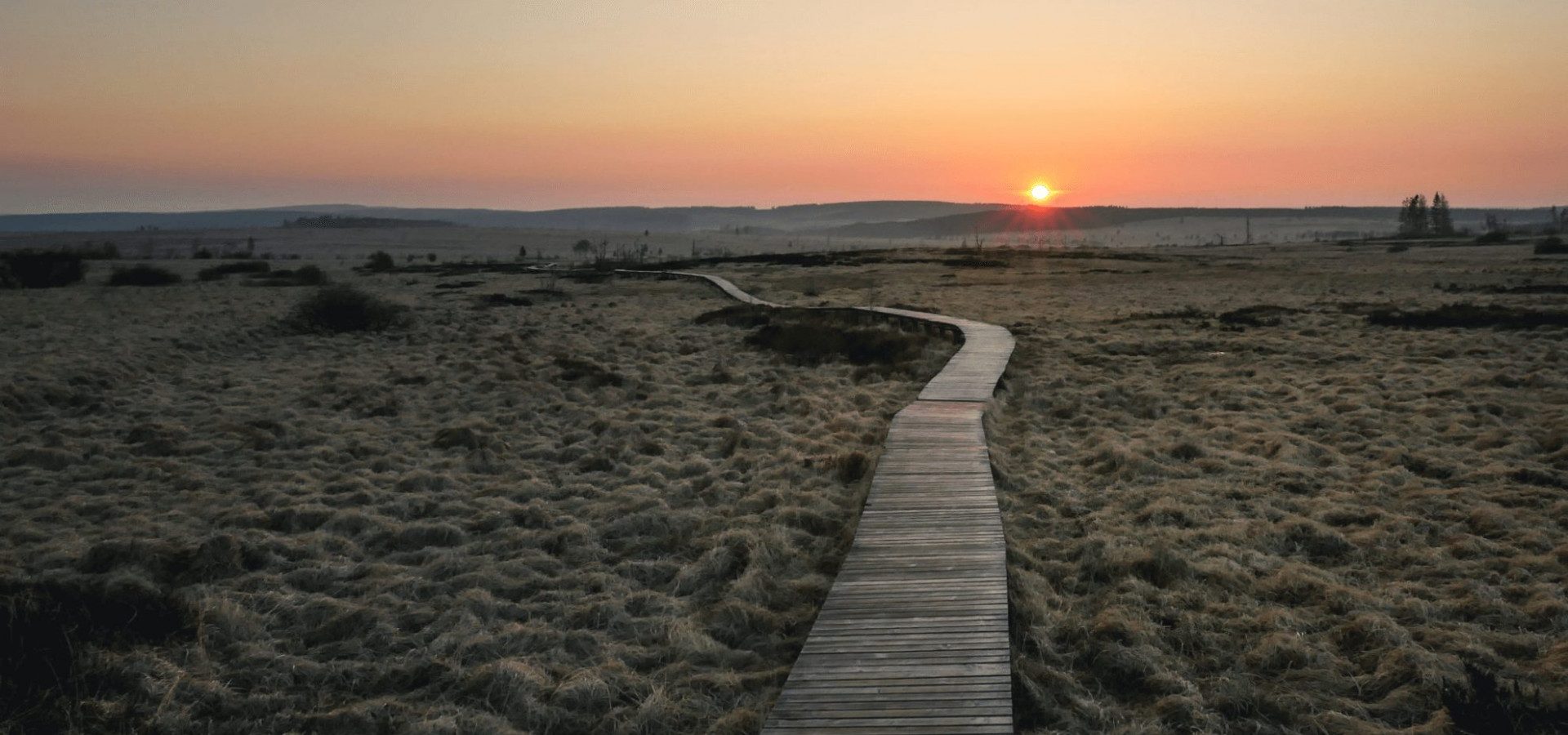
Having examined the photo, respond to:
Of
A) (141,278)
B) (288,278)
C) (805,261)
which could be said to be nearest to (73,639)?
(141,278)

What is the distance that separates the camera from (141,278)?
4094cm

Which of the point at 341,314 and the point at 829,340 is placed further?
the point at 341,314

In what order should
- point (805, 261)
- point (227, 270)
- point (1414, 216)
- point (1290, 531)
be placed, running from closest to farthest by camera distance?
1. point (1290, 531)
2. point (227, 270)
3. point (805, 261)
4. point (1414, 216)

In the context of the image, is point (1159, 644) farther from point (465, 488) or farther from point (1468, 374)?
point (1468, 374)

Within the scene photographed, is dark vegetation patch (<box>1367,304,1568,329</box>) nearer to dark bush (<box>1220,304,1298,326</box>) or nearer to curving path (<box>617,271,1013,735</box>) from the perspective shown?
dark bush (<box>1220,304,1298,326</box>)

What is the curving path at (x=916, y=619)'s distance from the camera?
15.7 feet

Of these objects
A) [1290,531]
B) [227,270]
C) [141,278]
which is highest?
[227,270]

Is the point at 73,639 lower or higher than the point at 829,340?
lower

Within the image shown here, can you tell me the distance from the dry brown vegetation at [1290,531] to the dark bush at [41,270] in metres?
42.2

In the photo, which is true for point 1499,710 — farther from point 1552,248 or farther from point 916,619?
point 1552,248

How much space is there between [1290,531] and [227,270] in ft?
182

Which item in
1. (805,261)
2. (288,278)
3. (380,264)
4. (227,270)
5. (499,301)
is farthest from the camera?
(805,261)

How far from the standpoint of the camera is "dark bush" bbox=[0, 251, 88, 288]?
38.4m

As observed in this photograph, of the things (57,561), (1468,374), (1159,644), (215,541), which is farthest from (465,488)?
(1468,374)
